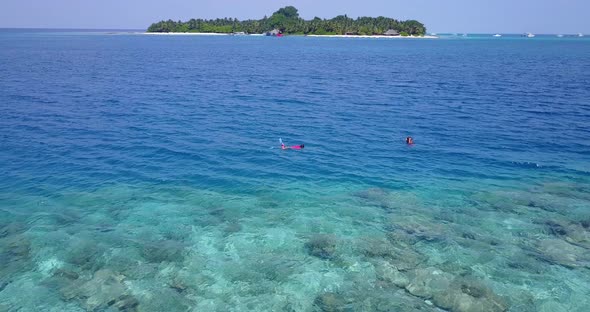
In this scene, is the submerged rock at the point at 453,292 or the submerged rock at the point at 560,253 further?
the submerged rock at the point at 560,253

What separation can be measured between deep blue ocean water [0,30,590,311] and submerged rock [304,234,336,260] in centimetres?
12

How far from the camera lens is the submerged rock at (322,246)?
23.0 meters

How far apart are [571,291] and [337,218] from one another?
12644mm

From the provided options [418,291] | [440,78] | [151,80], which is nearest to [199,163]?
[418,291]

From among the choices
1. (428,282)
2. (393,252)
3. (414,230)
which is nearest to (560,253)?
(414,230)

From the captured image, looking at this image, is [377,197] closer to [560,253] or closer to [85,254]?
[560,253]

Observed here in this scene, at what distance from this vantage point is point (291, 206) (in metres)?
28.8

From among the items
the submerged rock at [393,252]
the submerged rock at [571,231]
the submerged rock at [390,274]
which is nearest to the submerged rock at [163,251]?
the submerged rock at [393,252]

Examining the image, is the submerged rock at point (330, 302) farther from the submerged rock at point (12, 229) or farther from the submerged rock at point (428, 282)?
the submerged rock at point (12, 229)

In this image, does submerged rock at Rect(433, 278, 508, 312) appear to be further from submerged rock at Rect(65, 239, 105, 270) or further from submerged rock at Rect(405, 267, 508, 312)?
submerged rock at Rect(65, 239, 105, 270)

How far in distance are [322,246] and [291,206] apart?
555cm

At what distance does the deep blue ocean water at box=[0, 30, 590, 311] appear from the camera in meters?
20.1

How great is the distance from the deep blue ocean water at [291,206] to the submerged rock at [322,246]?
115mm

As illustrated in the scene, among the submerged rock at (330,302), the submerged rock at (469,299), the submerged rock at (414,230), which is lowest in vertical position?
the submerged rock at (330,302)
